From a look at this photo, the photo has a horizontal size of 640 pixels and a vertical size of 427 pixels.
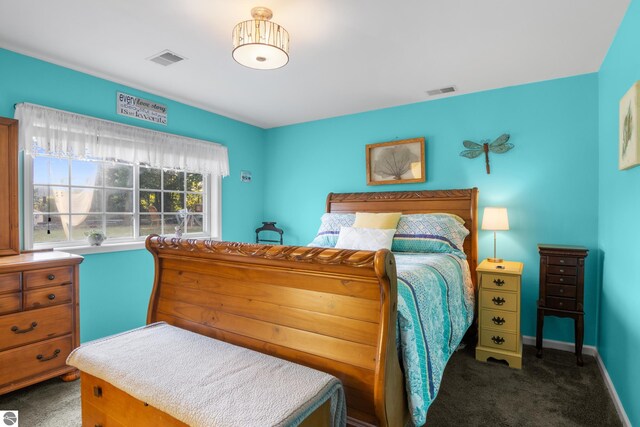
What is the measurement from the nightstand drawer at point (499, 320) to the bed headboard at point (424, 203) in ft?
1.84

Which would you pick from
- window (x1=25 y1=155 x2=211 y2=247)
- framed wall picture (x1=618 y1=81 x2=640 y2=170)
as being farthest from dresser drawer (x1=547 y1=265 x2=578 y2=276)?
window (x1=25 y1=155 x2=211 y2=247)

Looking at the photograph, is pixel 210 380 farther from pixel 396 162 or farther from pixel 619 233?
pixel 396 162

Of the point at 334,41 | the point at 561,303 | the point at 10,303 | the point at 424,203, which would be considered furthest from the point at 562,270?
the point at 10,303

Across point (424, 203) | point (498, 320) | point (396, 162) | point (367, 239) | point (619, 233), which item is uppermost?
point (396, 162)

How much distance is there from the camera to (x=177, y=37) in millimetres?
2314

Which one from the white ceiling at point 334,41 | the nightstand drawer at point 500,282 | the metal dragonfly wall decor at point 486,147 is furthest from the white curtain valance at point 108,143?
the nightstand drawer at point 500,282

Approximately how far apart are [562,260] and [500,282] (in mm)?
498

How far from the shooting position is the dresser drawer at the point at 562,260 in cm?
264

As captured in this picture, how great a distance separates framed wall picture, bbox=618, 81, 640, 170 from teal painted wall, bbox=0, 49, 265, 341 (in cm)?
360

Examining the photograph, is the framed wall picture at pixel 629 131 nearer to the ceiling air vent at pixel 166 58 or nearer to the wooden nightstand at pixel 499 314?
the wooden nightstand at pixel 499 314

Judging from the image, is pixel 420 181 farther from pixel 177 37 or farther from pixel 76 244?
pixel 76 244

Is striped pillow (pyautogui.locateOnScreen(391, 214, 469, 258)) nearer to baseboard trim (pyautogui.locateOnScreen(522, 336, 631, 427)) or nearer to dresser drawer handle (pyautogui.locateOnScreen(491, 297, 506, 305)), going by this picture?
dresser drawer handle (pyautogui.locateOnScreen(491, 297, 506, 305))

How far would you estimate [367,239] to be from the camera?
3.04 m

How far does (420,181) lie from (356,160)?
82 centimetres
